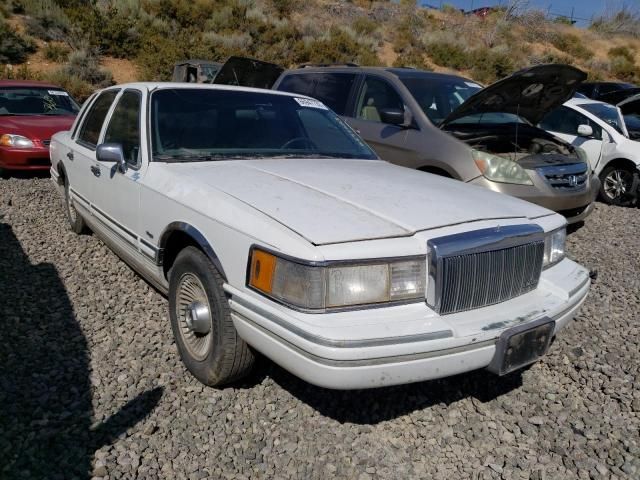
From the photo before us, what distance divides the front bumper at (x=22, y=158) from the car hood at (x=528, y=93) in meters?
5.65

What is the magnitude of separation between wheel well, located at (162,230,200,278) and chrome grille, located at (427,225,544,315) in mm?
1343

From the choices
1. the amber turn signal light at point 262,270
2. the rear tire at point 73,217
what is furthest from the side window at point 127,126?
the amber turn signal light at point 262,270

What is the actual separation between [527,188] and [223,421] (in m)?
3.76

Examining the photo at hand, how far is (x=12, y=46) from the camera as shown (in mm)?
19156

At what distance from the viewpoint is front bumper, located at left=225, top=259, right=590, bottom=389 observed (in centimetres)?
212

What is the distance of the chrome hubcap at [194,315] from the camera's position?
2.81 meters

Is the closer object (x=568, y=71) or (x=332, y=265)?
(x=332, y=265)

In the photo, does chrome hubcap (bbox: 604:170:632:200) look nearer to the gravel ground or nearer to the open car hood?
the gravel ground

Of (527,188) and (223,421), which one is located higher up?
(527,188)

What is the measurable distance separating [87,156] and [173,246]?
1.74 meters

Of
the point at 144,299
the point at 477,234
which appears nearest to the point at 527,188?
the point at 477,234

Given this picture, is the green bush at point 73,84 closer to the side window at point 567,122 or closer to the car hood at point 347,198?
the side window at point 567,122

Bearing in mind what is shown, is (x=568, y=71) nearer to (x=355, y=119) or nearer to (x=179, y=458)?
(x=355, y=119)

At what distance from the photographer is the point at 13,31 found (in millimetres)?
19844
